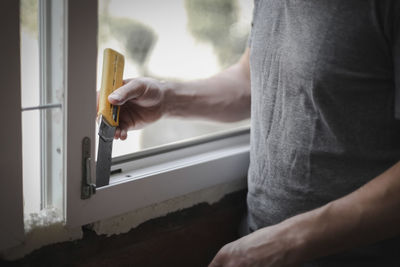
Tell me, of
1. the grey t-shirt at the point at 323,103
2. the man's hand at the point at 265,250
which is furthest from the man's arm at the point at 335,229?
the grey t-shirt at the point at 323,103

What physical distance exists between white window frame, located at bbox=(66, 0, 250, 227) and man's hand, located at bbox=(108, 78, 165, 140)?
0.08 metres

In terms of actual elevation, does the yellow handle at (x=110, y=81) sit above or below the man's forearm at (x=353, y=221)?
above

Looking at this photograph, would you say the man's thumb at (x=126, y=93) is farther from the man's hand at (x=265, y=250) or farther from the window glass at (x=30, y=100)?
the man's hand at (x=265, y=250)

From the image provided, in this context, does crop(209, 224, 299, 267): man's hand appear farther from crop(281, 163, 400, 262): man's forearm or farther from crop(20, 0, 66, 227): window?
crop(20, 0, 66, 227): window

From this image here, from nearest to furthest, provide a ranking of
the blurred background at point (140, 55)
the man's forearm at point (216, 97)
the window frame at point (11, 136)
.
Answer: the window frame at point (11, 136)
the blurred background at point (140, 55)
the man's forearm at point (216, 97)

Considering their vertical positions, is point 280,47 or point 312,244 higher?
point 280,47

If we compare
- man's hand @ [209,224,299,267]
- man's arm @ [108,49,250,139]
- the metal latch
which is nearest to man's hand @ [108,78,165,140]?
man's arm @ [108,49,250,139]

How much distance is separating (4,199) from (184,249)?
1.59 ft

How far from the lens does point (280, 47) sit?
0.92m

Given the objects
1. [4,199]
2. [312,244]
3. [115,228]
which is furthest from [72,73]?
[312,244]

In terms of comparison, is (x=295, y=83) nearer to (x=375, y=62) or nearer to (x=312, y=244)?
(x=375, y=62)

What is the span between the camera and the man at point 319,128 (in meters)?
0.76

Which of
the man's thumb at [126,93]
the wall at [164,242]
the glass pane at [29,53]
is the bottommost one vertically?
the wall at [164,242]

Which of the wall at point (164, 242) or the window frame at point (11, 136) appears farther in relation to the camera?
the wall at point (164, 242)
